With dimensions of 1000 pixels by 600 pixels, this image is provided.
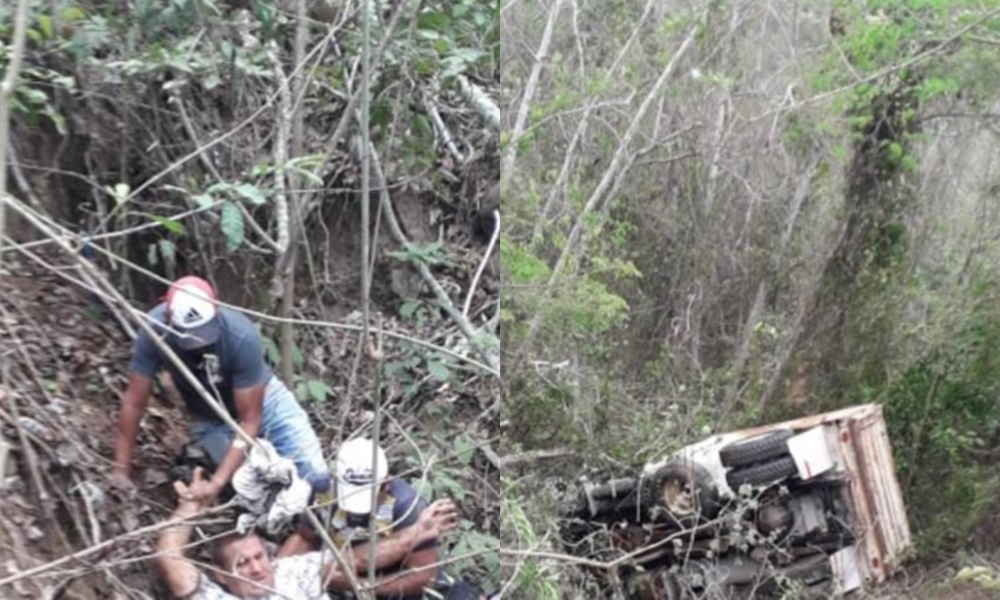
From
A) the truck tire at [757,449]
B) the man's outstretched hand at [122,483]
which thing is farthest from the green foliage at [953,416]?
the man's outstretched hand at [122,483]

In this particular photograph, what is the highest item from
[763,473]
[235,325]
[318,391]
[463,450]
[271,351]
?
[235,325]

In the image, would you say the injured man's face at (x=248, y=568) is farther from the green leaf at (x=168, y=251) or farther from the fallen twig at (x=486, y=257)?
the fallen twig at (x=486, y=257)

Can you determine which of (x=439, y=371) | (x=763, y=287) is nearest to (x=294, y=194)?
(x=439, y=371)

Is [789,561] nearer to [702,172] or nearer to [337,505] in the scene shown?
[702,172]

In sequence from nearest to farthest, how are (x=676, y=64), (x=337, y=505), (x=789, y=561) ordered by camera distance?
(x=337, y=505), (x=789, y=561), (x=676, y=64)

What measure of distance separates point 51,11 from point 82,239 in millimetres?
583

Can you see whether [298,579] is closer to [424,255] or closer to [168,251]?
[168,251]

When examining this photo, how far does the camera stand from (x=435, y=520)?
8.37 feet

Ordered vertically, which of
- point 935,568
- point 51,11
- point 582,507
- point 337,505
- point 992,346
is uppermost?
point 51,11

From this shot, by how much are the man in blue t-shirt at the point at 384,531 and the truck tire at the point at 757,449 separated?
4.13ft

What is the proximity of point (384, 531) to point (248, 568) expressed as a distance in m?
0.29

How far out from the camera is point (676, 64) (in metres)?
4.15

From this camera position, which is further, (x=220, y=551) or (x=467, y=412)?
(x=467, y=412)

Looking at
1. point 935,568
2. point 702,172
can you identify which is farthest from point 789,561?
point 702,172
